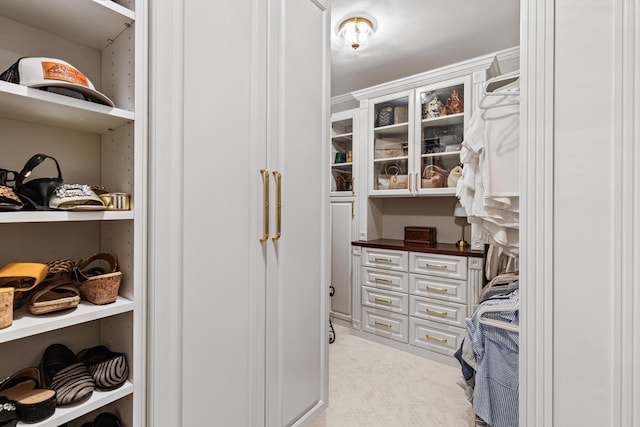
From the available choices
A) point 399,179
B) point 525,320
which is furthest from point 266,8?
point 399,179

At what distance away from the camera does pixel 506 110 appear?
4.82 ft

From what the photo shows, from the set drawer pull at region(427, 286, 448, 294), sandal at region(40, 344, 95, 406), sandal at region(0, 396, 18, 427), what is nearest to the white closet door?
sandal at region(40, 344, 95, 406)

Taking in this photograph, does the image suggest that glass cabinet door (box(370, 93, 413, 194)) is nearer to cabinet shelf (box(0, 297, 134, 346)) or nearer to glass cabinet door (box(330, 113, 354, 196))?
glass cabinet door (box(330, 113, 354, 196))

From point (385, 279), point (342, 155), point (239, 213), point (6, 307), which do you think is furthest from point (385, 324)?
point (6, 307)

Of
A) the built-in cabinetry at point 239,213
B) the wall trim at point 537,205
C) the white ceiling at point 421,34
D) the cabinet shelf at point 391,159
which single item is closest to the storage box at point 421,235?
the cabinet shelf at point 391,159

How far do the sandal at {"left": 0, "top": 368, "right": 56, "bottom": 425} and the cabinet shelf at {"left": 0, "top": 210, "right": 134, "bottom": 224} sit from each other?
0.42 metres

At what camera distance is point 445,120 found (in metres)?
2.90

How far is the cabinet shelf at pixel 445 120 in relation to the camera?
9.20 feet

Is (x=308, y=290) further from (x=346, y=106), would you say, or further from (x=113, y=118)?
(x=346, y=106)

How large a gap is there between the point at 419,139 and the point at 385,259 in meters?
1.16

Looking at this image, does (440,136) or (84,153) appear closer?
(84,153)

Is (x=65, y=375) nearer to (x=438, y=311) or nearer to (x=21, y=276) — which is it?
(x=21, y=276)

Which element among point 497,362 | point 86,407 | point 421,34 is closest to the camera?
point 86,407

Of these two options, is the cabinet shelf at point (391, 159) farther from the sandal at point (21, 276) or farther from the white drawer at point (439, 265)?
the sandal at point (21, 276)
